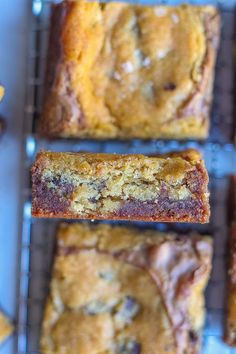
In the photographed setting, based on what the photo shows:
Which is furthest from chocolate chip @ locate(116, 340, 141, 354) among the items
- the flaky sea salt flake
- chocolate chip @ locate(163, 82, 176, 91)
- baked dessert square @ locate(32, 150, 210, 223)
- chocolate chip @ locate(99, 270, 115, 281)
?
the flaky sea salt flake

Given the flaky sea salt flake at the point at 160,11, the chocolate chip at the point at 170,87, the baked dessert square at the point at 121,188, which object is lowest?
the baked dessert square at the point at 121,188

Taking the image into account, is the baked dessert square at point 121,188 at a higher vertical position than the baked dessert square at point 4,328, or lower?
higher

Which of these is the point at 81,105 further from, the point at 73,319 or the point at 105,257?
the point at 73,319

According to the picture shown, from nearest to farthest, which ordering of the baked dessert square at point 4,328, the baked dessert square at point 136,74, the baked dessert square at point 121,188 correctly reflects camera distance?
1. the baked dessert square at point 121,188
2. the baked dessert square at point 136,74
3. the baked dessert square at point 4,328

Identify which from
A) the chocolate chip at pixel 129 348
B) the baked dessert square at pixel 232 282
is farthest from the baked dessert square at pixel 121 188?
the chocolate chip at pixel 129 348

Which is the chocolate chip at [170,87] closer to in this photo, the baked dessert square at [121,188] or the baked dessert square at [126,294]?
the baked dessert square at [121,188]

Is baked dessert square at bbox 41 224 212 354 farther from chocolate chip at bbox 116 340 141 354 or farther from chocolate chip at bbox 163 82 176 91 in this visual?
chocolate chip at bbox 163 82 176 91
